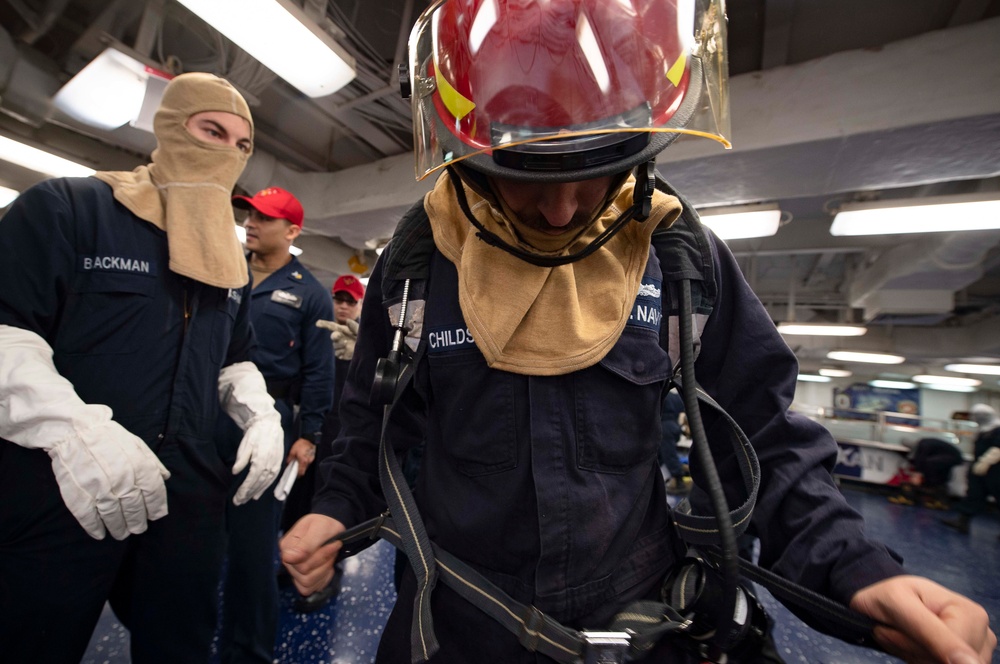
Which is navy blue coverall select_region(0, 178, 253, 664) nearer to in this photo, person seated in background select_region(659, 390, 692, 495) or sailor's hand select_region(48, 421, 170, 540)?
sailor's hand select_region(48, 421, 170, 540)

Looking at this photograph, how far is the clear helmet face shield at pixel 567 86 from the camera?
644mm

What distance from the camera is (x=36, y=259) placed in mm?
1087

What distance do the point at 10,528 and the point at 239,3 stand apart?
2457 mm

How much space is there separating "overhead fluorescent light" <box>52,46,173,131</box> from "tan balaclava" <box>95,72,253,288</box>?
183 cm

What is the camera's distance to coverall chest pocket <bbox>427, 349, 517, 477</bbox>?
73 centimetres

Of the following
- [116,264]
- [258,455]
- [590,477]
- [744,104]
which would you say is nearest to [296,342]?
[258,455]

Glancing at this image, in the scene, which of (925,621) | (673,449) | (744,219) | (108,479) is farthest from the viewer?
(673,449)

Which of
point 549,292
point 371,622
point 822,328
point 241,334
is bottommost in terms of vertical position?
point 371,622

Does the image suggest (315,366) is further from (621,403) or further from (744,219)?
(744,219)

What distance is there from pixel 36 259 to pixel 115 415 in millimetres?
439

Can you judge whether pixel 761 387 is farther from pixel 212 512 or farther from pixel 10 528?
pixel 10 528

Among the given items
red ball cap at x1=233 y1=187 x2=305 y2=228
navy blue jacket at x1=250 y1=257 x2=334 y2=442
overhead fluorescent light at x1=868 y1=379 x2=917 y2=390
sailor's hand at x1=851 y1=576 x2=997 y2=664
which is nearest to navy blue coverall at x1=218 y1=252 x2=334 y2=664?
navy blue jacket at x1=250 y1=257 x2=334 y2=442

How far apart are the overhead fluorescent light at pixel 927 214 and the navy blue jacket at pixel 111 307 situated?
5070 millimetres

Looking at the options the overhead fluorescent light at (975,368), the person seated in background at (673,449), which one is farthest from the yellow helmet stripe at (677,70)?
the overhead fluorescent light at (975,368)
